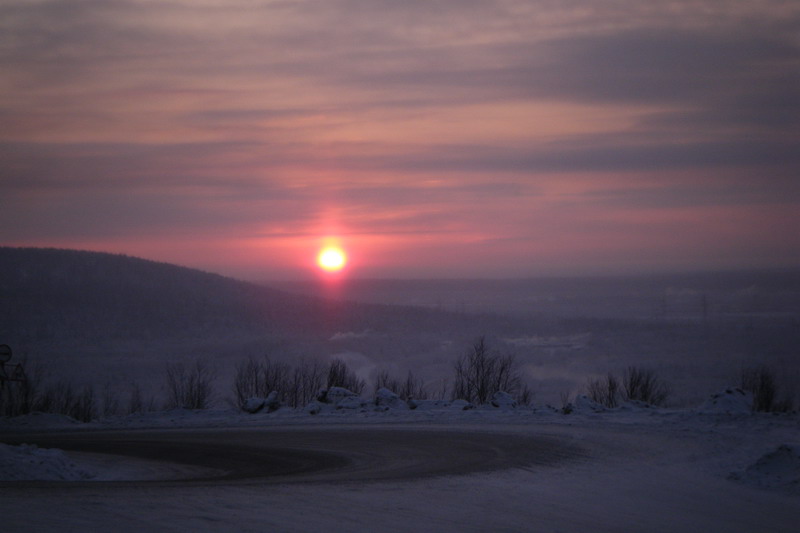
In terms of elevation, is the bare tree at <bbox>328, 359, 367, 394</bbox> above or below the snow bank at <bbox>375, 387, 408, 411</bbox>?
above

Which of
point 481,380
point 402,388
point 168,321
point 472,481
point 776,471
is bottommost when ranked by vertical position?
point 472,481

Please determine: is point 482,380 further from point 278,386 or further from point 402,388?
point 278,386

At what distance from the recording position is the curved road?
1754 centimetres

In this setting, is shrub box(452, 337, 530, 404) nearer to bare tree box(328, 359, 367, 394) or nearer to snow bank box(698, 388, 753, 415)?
bare tree box(328, 359, 367, 394)

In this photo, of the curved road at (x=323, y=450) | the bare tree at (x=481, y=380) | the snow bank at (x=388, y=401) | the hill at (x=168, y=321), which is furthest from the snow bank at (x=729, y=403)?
the hill at (x=168, y=321)

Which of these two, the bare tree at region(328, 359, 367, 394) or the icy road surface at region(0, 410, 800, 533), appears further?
the bare tree at region(328, 359, 367, 394)

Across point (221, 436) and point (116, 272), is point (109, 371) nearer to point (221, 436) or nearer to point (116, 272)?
point (116, 272)

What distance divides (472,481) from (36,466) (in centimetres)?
992

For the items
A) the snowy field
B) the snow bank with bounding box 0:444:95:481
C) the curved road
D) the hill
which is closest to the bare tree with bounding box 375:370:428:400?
the snowy field

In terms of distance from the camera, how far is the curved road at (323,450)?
691 inches

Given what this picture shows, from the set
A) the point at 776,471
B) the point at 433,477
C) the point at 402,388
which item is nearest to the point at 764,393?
the point at 402,388

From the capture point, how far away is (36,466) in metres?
17.1

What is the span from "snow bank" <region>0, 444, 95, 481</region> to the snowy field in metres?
0.04

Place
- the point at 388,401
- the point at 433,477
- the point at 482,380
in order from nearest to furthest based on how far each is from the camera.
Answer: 1. the point at 433,477
2. the point at 388,401
3. the point at 482,380
